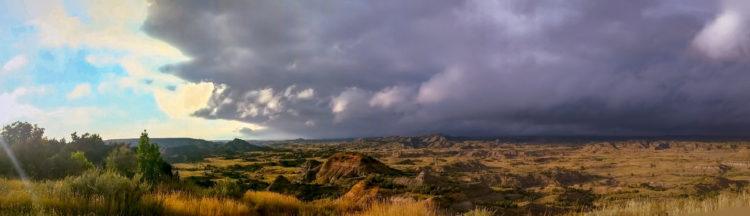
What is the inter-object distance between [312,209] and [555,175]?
70344 millimetres

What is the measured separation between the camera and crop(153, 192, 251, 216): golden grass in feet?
44.5

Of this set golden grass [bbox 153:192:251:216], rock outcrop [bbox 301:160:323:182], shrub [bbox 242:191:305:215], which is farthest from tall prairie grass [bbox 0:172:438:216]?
rock outcrop [bbox 301:160:323:182]

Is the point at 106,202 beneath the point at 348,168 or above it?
above

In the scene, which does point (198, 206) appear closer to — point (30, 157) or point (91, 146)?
point (30, 157)

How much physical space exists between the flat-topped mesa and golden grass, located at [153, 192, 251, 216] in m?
45.6

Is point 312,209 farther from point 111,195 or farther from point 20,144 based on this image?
point 20,144

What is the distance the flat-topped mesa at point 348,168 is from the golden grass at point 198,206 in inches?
1796

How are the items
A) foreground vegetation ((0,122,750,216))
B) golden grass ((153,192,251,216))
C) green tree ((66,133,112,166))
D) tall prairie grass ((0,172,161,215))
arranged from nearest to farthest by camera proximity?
tall prairie grass ((0,172,161,215)) → foreground vegetation ((0,122,750,216)) → golden grass ((153,192,251,216)) → green tree ((66,133,112,166))

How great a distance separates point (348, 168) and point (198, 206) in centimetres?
5078

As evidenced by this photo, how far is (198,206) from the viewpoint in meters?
14.3

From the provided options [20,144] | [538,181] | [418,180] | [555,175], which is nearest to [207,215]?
[20,144]

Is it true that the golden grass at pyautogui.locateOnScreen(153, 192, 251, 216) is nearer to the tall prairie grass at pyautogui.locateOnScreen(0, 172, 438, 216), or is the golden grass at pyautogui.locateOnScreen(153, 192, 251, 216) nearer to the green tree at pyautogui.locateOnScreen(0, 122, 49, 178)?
the tall prairie grass at pyautogui.locateOnScreen(0, 172, 438, 216)

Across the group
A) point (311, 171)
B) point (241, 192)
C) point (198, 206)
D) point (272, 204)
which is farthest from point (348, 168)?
point (198, 206)

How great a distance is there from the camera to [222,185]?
63.7 ft
